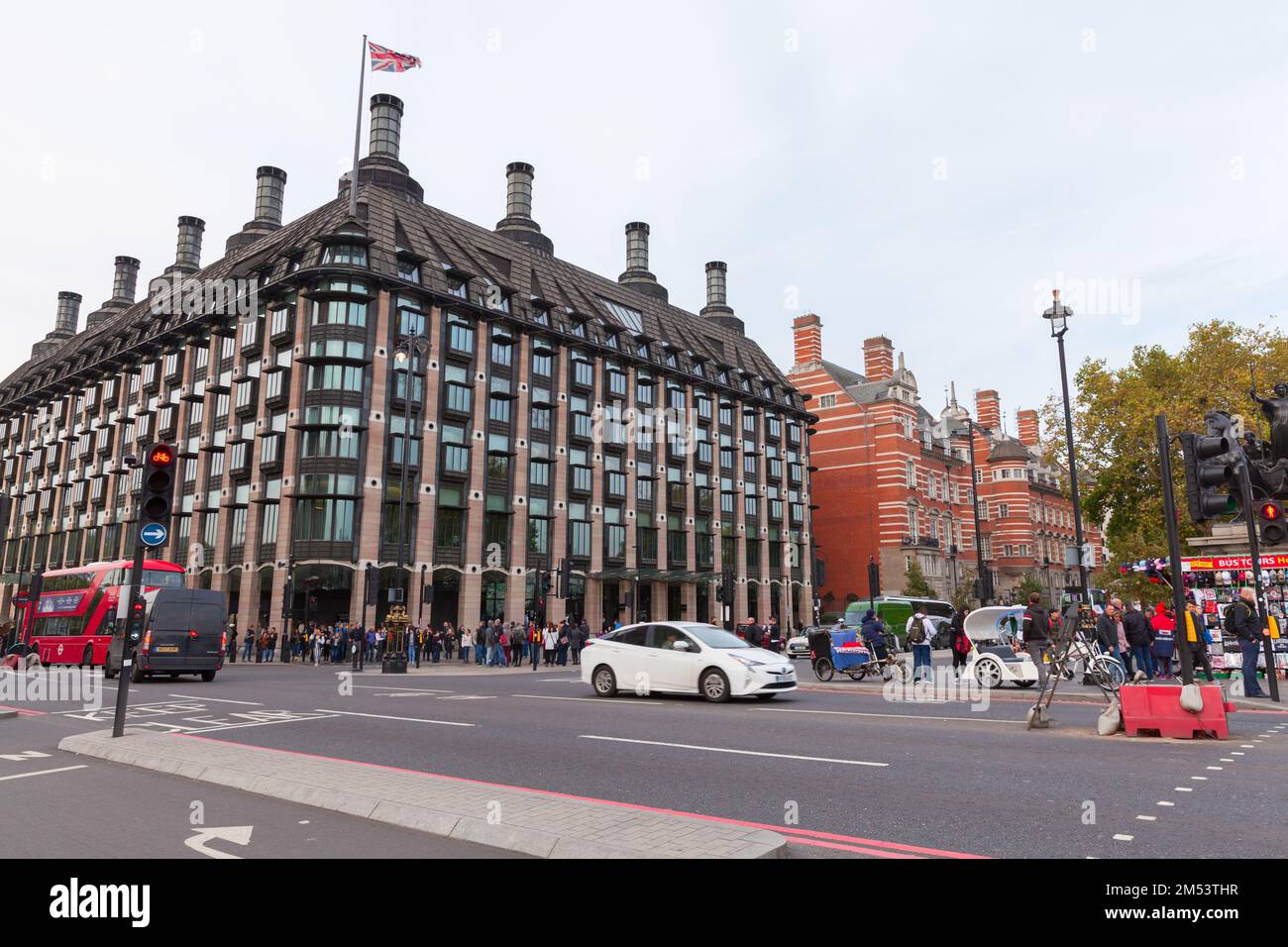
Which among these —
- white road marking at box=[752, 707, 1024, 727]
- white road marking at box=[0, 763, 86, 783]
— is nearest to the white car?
white road marking at box=[752, 707, 1024, 727]

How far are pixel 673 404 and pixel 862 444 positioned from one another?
18.6m

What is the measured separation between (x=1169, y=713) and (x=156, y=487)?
505 inches

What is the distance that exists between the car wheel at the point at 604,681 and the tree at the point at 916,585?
155 feet

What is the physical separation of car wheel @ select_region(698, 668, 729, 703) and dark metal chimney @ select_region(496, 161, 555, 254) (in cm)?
5130

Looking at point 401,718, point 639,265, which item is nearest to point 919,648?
point 401,718

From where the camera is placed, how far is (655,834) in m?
Result: 4.86

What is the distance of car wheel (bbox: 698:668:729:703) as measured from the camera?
1430cm

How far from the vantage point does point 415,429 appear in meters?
43.1

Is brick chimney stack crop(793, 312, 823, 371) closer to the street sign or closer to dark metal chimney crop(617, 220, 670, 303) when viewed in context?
dark metal chimney crop(617, 220, 670, 303)

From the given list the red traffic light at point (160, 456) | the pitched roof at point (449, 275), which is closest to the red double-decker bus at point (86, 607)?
the red traffic light at point (160, 456)

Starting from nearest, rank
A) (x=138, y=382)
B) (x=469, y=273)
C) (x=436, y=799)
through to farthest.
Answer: (x=436, y=799) → (x=469, y=273) → (x=138, y=382)
